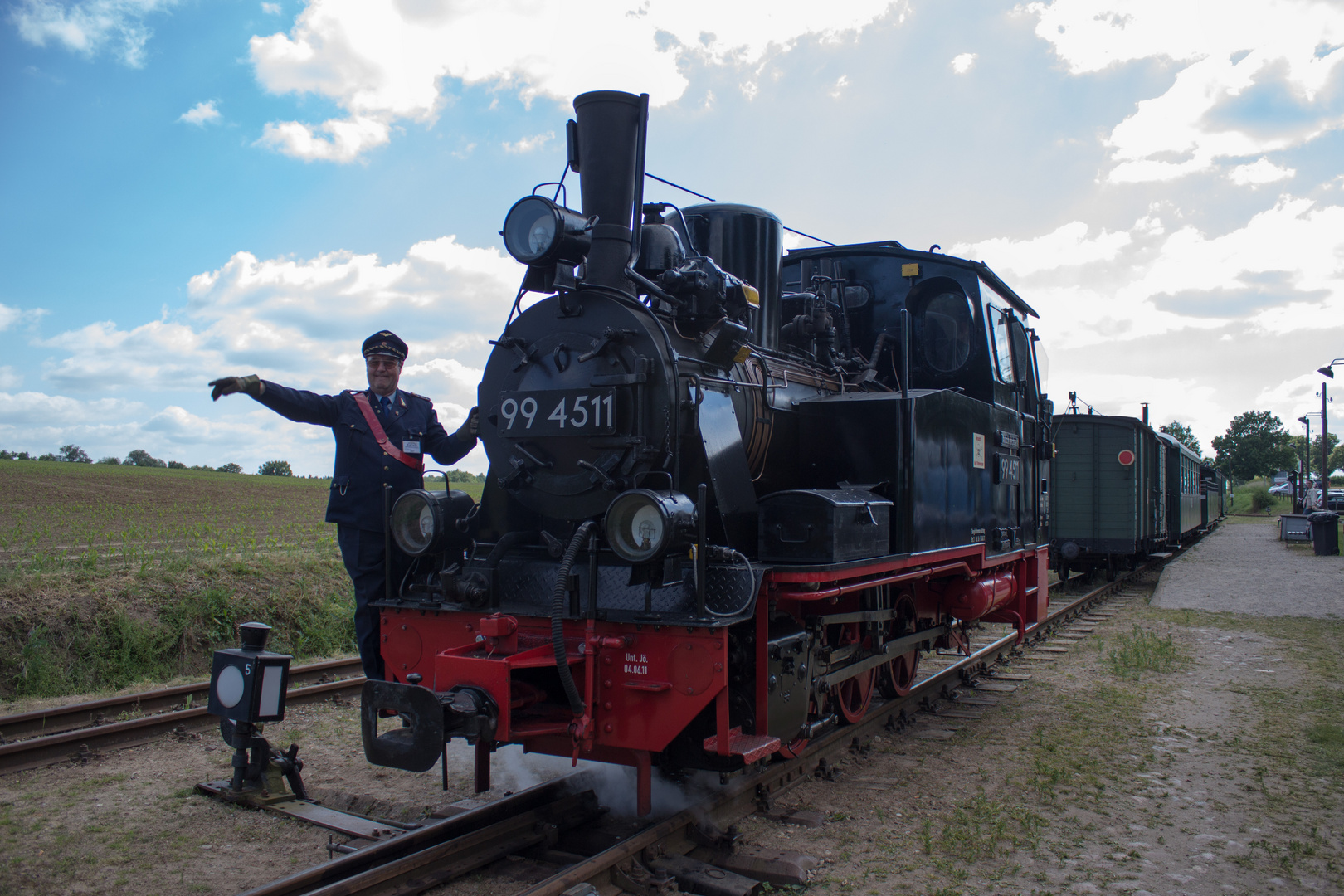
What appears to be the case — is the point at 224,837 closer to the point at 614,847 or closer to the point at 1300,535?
the point at 614,847

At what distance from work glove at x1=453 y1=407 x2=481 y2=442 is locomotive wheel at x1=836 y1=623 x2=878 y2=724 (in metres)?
2.33

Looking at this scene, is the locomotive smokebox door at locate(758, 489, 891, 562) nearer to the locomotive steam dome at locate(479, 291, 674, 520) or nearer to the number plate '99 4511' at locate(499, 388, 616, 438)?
the locomotive steam dome at locate(479, 291, 674, 520)

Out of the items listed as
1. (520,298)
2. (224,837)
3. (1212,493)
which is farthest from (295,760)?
(1212,493)

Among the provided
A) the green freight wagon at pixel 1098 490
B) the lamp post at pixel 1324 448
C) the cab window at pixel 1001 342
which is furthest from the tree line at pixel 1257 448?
the cab window at pixel 1001 342

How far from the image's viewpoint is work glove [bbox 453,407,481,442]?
15.8 feet

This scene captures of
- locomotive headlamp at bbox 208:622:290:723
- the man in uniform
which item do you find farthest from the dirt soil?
the man in uniform

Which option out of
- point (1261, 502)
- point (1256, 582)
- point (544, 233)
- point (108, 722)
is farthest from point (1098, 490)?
point (1261, 502)

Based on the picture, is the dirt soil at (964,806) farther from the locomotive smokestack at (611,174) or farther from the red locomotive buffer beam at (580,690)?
the locomotive smokestack at (611,174)

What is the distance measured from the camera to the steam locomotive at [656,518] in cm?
364

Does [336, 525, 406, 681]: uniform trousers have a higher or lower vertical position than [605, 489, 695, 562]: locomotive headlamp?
lower

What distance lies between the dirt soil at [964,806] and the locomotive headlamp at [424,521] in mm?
1287

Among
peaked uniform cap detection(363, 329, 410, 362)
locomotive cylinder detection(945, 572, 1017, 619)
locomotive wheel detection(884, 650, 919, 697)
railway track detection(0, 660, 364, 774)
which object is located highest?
peaked uniform cap detection(363, 329, 410, 362)

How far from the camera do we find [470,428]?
16.6ft

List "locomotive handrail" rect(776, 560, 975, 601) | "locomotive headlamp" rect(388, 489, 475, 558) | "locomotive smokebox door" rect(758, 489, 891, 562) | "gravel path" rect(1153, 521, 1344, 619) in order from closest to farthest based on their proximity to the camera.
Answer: "locomotive handrail" rect(776, 560, 975, 601), "locomotive smokebox door" rect(758, 489, 891, 562), "locomotive headlamp" rect(388, 489, 475, 558), "gravel path" rect(1153, 521, 1344, 619)
